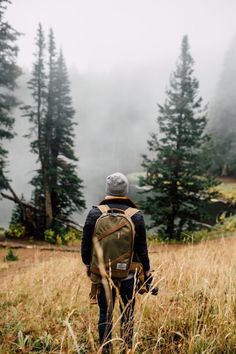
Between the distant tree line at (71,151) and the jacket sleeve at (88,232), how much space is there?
1445 centimetres

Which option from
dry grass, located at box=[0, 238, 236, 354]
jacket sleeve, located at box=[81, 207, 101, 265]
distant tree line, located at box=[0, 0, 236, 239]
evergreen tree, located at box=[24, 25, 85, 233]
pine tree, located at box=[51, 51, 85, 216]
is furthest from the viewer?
pine tree, located at box=[51, 51, 85, 216]

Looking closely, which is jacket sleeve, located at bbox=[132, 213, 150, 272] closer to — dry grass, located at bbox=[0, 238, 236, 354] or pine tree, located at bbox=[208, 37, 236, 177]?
dry grass, located at bbox=[0, 238, 236, 354]

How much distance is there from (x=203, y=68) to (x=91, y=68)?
53472 mm

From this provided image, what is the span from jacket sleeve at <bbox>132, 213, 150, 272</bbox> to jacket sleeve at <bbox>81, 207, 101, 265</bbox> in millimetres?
387

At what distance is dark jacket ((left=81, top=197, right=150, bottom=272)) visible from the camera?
10.1 feet

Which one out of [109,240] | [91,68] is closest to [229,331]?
[109,240]

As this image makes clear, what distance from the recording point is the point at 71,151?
21109mm

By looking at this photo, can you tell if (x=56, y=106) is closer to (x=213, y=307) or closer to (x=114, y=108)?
(x=213, y=307)

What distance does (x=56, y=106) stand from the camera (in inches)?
795

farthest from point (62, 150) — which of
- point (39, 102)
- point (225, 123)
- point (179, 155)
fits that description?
point (225, 123)

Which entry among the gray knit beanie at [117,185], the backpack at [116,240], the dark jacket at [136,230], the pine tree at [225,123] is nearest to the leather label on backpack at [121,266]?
the backpack at [116,240]

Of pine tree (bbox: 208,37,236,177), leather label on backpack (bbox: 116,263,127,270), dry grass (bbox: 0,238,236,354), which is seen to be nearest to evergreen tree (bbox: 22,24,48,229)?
dry grass (bbox: 0,238,236,354)

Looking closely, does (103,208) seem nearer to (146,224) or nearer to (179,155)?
(179,155)

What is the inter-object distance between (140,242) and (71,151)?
1846cm
